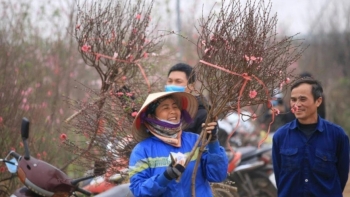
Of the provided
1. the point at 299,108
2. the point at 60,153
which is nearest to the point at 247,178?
the point at 60,153

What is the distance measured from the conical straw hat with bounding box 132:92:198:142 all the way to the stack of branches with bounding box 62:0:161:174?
1.03m

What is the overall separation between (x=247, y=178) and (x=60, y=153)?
10.7ft

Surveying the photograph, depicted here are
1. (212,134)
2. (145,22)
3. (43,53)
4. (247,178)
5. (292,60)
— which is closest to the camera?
(212,134)

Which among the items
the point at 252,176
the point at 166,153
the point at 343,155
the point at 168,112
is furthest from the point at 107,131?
the point at 252,176

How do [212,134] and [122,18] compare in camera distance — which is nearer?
[212,134]

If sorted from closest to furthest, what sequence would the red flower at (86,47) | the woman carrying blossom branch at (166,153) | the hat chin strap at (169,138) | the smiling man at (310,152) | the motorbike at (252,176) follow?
the woman carrying blossom branch at (166,153) → the hat chin strap at (169,138) → the smiling man at (310,152) → the red flower at (86,47) → the motorbike at (252,176)

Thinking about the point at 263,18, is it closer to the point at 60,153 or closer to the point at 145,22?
the point at 145,22

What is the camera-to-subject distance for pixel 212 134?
504 centimetres

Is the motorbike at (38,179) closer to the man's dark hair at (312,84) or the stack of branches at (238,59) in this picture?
the stack of branches at (238,59)

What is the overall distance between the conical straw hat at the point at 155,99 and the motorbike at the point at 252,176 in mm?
4956

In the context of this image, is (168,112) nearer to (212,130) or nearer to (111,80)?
(212,130)

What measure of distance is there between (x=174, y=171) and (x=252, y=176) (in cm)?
647

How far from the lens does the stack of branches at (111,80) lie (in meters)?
6.60

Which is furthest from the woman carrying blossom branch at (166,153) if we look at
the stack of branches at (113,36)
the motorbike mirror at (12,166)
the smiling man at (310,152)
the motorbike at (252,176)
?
the motorbike at (252,176)
